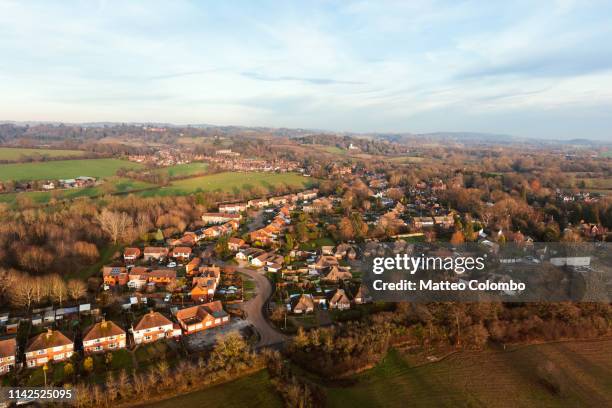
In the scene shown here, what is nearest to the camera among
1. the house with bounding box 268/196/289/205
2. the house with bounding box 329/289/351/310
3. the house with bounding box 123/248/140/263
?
the house with bounding box 329/289/351/310

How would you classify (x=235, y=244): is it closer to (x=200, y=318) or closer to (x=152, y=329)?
(x=200, y=318)

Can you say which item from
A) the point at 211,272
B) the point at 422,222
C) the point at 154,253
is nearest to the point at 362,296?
the point at 211,272

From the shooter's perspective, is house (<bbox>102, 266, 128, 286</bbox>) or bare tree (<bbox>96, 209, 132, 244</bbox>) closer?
house (<bbox>102, 266, 128, 286</bbox>)

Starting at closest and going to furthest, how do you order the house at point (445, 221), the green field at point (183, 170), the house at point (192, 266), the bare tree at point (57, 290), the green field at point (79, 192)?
the bare tree at point (57, 290) < the house at point (192, 266) < the house at point (445, 221) < the green field at point (79, 192) < the green field at point (183, 170)

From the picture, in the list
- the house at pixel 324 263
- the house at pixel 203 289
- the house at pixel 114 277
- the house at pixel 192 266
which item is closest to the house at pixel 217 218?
the house at pixel 192 266

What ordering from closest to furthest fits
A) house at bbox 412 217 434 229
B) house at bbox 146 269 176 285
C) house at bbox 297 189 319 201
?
house at bbox 146 269 176 285 < house at bbox 412 217 434 229 < house at bbox 297 189 319 201

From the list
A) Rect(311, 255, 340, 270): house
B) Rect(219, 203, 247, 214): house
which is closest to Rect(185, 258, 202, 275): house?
Rect(311, 255, 340, 270): house

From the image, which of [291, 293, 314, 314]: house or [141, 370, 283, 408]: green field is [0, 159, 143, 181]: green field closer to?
[291, 293, 314, 314]: house

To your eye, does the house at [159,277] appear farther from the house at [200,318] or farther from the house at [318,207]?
the house at [318,207]
